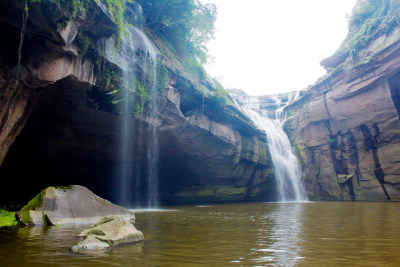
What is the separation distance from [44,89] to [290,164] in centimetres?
2138

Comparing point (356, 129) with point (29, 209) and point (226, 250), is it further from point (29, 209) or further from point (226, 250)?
point (29, 209)

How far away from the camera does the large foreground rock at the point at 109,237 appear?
427cm

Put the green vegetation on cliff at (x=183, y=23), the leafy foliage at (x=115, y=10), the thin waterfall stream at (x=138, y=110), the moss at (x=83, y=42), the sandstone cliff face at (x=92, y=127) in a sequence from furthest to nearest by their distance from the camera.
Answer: the green vegetation on cliff at (x=183, y=23) < the thin waterfall stream at (x=138, y=110) < the moss at (x=83, y=42) < the leafy foliage at (x=115, y=10) < the sandstone cliff face at (x=92, y=127)

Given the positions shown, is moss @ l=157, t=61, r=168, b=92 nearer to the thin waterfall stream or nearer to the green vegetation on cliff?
the thin waterfall stream

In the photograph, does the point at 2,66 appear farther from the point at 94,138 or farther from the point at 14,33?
the point at 94,138

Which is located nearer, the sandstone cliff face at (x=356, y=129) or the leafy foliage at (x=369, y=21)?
the sandstone cliff face at (x=356, y=129)

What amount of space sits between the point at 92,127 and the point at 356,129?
847 inches

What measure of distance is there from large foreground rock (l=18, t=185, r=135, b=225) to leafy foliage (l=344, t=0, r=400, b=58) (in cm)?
2417

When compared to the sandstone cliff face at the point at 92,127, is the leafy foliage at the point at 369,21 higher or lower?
higher

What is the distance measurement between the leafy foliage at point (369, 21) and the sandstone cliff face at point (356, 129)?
723 millimetres

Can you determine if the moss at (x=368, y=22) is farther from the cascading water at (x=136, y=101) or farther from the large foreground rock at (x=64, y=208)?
the large foreground rock at (x=64, y=208)

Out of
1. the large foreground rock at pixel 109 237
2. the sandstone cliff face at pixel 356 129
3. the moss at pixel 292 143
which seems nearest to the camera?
the large foreground rock at pixel 109 237

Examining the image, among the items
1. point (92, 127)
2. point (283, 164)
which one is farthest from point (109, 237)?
point (283, 164)

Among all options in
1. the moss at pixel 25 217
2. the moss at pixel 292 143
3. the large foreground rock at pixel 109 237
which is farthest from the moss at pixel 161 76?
the moss at pixel 292 143
